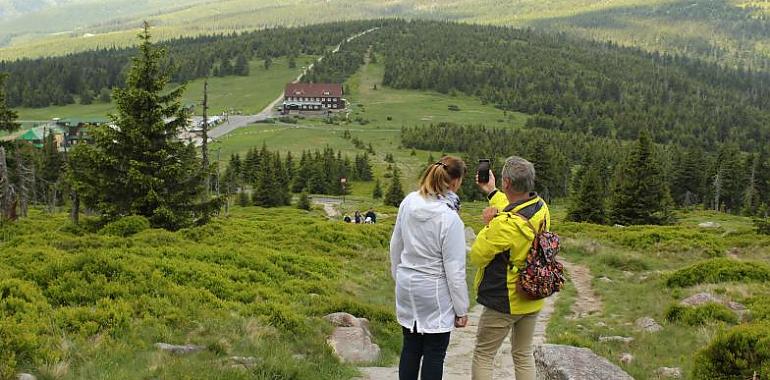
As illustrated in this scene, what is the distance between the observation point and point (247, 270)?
1595cm

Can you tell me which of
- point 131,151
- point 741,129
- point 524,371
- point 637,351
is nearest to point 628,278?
point 637,351

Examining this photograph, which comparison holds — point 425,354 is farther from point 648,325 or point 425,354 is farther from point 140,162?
point 140,162

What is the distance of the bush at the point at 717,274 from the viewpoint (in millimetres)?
17906

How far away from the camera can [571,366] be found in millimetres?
8141

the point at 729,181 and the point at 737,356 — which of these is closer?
the point at 737,356

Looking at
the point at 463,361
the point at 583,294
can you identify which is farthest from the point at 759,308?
the point at 463,361

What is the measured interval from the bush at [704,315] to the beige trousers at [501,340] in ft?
25.2

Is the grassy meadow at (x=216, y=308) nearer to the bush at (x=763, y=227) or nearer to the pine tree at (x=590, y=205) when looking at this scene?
the bush at (x=763, y=227)

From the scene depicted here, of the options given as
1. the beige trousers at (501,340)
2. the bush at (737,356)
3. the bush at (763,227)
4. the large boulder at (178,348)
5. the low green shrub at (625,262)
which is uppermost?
the beige trousers at (501,340)

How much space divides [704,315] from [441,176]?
379 inches

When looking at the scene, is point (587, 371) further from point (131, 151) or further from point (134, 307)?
point (131, 151)

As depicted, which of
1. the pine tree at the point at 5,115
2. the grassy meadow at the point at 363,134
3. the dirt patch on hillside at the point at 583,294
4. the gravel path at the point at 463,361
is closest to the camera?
the gravel path at the point at 463,361

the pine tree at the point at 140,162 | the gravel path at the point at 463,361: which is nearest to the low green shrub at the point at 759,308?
the gravel path at the point at 463,361

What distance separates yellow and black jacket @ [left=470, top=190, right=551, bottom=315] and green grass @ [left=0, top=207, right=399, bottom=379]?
329 cm
